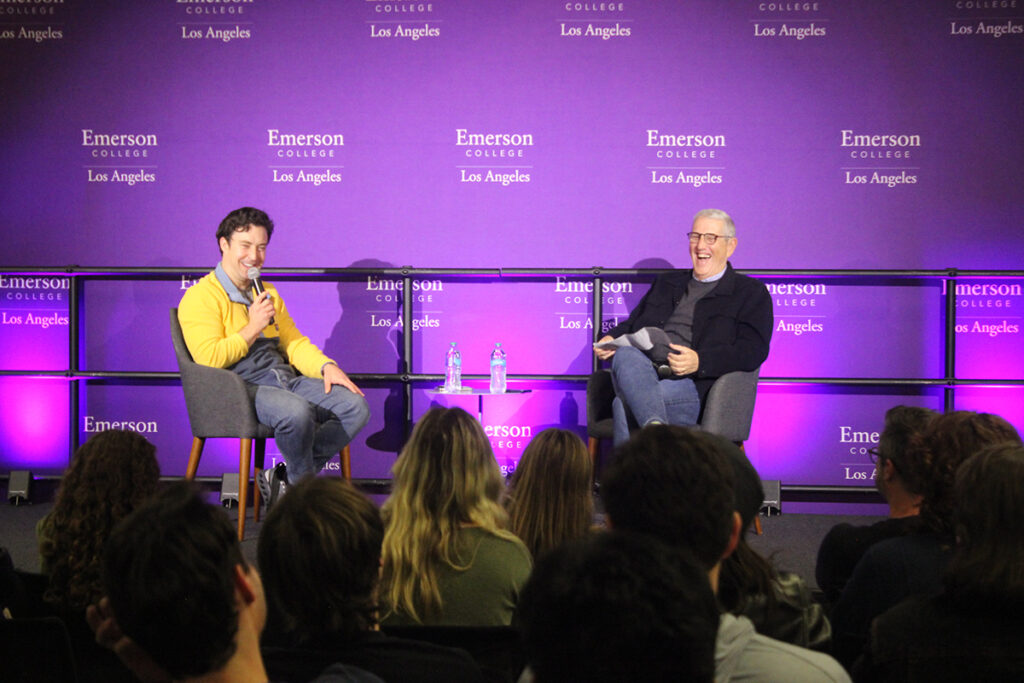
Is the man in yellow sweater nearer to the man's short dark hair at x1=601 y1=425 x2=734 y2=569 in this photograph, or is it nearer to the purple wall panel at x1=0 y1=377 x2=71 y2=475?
the purple wall panel at x1=0 y1=377 x2=71 y2=475

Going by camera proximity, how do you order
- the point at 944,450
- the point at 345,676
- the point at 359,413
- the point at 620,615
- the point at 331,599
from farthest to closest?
the point at 359,413, the point at 944,450, the point at 331,599, the point at 345,676, the point at 620,615

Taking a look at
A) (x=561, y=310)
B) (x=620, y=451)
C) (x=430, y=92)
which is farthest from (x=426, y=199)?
(x=620, y=451)

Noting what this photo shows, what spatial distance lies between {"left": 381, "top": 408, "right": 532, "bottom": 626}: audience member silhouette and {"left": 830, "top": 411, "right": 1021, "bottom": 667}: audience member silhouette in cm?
54

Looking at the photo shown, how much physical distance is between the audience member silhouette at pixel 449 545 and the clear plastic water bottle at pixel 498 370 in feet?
7.80

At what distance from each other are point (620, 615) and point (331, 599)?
1.64ft

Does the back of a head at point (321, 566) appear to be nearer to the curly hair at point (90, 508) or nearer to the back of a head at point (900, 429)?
the curly hair at point (90, 508)

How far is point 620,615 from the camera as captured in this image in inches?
25.5

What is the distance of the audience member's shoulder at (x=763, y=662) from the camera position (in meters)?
0.97

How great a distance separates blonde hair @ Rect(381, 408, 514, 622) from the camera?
1536 mm

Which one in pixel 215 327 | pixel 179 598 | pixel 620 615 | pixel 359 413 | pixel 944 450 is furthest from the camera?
pixel 359 413

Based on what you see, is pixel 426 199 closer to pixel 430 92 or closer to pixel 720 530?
pixel 430 92

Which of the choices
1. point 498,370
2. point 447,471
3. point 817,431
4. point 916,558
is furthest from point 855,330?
point 447,471

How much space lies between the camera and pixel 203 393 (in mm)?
3555

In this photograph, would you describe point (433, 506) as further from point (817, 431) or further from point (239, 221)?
point (817, 431)
